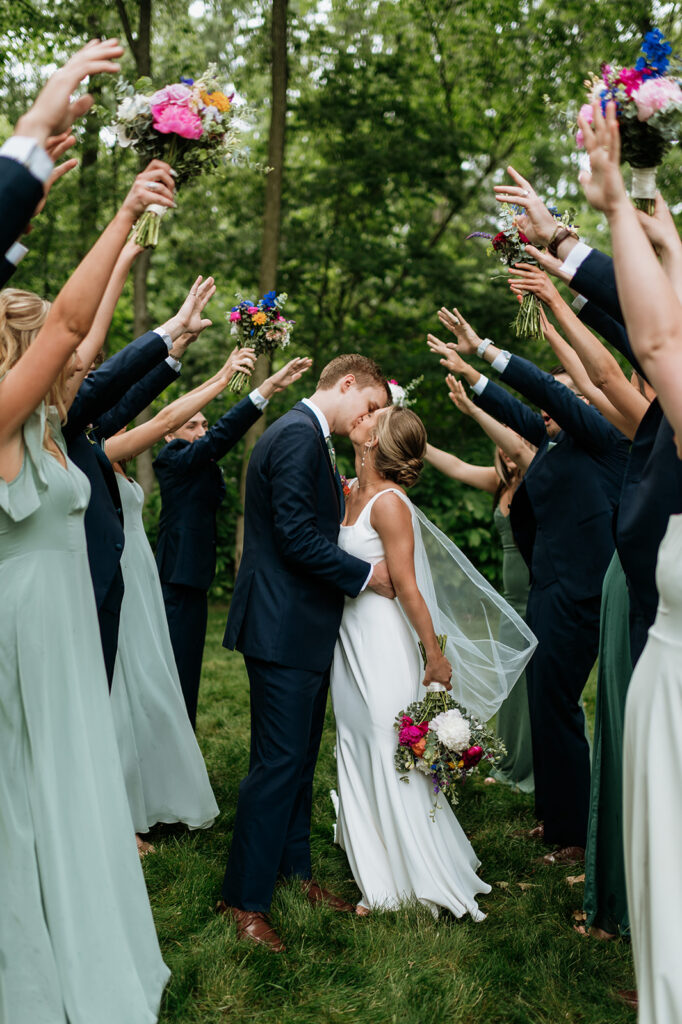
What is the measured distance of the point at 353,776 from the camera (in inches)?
177

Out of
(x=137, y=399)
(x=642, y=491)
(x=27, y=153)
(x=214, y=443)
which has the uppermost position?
(x=27, y=153)

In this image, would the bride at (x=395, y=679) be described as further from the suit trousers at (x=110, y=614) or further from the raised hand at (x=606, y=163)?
the raised hand at (x=606, y=163)

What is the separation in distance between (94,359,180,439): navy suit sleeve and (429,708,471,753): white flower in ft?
7.07

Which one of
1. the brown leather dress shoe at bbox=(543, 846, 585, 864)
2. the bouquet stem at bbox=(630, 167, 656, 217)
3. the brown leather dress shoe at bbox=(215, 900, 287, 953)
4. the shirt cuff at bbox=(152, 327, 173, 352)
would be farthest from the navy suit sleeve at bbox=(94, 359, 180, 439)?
the brown leather dress shoe at bbox=(543, 846, 585, 864)

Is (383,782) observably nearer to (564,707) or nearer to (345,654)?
(345,654)

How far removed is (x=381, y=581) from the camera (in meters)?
4.46

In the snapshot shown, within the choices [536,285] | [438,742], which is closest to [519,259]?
[536,285]

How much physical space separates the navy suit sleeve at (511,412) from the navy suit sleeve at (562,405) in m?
0.35

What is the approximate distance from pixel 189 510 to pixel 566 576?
251cm

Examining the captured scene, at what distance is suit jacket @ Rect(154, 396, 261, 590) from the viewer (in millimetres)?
5719

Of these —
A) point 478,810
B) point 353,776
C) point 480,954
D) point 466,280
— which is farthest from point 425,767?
point 466,280

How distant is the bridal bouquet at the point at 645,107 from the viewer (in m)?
2.68

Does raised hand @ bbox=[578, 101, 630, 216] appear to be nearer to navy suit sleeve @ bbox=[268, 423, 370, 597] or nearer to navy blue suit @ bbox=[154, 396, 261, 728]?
navy suit sleeve @ bbox=[268, 423, 370, 597]

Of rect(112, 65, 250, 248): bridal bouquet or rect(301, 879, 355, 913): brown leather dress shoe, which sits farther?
rect(301, 879, 355, 913): brown leather dress shoe
